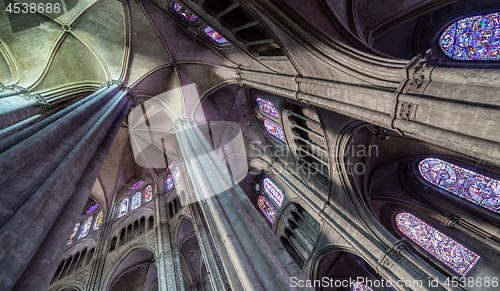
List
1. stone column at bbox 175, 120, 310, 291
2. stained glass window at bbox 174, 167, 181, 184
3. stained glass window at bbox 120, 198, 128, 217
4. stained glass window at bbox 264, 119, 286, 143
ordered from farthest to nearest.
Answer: stained glass window at bbox 120, 198, 128, 217, stained glass window at bbox 174, 167, 181, 184, stained glass window at bbox 264, 119, 286, 143, stone column at bbox 175, 120, 310, 291

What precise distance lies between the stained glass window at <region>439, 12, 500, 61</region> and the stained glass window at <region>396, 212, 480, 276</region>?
627 centimetres

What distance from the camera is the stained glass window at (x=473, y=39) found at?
24.2ft

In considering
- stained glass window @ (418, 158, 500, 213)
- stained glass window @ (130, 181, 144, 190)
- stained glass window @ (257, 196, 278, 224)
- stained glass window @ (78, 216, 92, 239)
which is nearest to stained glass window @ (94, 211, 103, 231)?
stained glass window @ (78, 216, 92, 239)

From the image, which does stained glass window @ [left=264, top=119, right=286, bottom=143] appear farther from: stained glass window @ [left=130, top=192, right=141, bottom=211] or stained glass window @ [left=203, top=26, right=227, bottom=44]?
stained glass window @ [left=130, top=192, right=141, bottom=211]

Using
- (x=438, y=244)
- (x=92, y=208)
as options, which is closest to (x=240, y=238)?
(x=438, y=244)

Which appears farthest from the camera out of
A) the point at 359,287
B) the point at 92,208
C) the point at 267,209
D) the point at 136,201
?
the point at 92,208

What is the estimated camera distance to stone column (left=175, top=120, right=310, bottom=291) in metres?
2.75

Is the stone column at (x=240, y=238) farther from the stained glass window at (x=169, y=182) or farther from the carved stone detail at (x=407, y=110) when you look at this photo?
the stained glass window at (x=169, y=182)

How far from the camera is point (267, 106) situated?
11.8 metres

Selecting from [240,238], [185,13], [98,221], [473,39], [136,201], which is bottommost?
[240,238]

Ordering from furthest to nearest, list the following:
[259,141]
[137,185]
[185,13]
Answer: [137,185] < [259,141] < [185,13]

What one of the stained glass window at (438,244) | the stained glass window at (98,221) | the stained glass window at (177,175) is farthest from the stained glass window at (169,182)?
the stained glass window at (438,244)

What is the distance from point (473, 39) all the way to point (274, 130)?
811 centimetres

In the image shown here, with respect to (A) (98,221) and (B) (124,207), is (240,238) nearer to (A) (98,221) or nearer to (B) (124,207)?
(B) (124,207)
